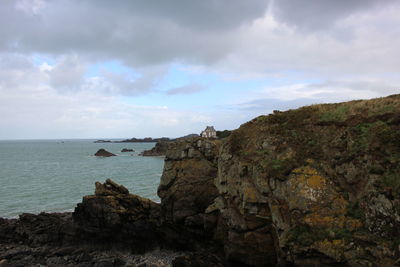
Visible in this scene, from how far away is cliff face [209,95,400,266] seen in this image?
1263cm

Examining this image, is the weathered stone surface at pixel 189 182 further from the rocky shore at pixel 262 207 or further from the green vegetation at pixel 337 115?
the green vegetation at pixel 337 115

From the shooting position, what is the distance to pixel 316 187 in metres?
14.8

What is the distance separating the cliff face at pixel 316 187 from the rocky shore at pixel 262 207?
49 mm

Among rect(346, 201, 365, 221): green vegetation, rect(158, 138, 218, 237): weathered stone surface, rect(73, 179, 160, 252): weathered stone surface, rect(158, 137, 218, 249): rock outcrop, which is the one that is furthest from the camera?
rect(73, 179, 160, 252): weathered stone surface

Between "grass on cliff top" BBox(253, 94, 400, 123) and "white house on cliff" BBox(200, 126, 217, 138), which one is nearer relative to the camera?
"grass on cliff top" BBox(253, 94, 400, 123)

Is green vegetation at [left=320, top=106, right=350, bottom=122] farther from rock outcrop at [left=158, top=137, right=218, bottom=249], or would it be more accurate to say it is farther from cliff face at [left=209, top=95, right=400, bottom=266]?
rock outcrop at [left=158, top=137, right=218, bottom=249]

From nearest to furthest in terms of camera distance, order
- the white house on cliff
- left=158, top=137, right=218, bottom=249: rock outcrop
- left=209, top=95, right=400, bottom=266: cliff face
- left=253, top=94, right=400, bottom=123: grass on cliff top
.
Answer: left=209, top=95, right=400, bottom=266: cliff face, left=253, top=94, right=400, bottom=123: grass on cliff top, left=158, top=137, right=218, bottom=249: rock outcrop, the white house on cliff

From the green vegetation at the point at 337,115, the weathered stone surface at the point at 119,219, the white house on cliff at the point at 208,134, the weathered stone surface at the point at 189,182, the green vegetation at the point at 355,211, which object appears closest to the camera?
the green vegetation at the point at 355,211

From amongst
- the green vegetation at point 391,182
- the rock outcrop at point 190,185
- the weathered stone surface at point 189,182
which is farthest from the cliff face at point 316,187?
the weathered stone surface at point 189,182

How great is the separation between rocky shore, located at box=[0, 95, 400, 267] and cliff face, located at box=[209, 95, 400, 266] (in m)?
0.05

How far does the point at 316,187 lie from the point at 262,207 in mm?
3540

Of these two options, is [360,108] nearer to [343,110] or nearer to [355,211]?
[343,110]

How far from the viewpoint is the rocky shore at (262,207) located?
13.1 m

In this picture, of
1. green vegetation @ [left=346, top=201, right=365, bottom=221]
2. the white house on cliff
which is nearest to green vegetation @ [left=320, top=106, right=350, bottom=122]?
green vegetation @ [left=346, top=201, right=365, bottom=221]
